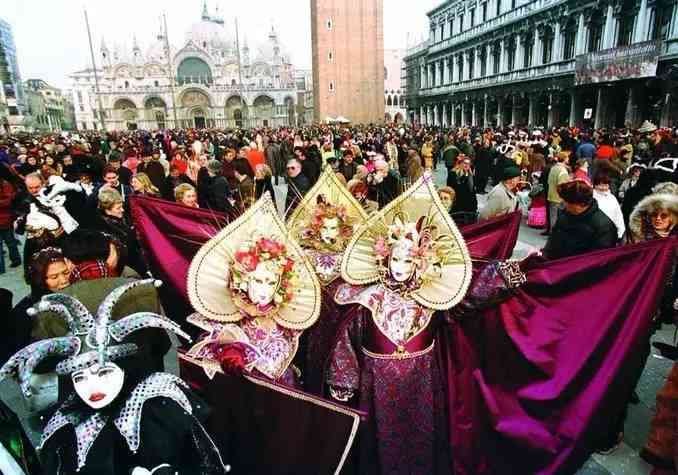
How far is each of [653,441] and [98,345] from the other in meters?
2.78

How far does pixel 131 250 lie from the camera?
4391 mm

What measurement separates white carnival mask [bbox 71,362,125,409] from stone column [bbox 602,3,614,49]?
104 ft

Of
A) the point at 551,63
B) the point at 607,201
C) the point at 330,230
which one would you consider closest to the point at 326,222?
the point at 330,230

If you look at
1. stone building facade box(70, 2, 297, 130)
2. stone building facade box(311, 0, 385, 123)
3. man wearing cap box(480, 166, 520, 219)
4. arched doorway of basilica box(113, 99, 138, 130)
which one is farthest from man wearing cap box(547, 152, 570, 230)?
arched doorway of basilica box(113, 99, 138, 130)

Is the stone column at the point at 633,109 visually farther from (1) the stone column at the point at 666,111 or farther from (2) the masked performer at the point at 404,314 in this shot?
(2) the masked performer at the point at 404,314

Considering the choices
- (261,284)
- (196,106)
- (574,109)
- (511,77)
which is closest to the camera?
(261,284)

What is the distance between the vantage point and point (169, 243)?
3580 mm

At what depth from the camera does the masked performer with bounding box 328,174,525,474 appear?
8.12 feet

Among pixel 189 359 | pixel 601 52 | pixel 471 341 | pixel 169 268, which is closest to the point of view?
pixel 189 359

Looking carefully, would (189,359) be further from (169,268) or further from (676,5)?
(676,5)

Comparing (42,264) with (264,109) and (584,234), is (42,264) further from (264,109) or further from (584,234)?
(264,109)

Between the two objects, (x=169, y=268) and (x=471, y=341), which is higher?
(x=169, y=268)

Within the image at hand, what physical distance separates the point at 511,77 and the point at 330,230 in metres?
37.8


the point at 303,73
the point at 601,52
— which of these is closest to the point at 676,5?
the point at 601,52
